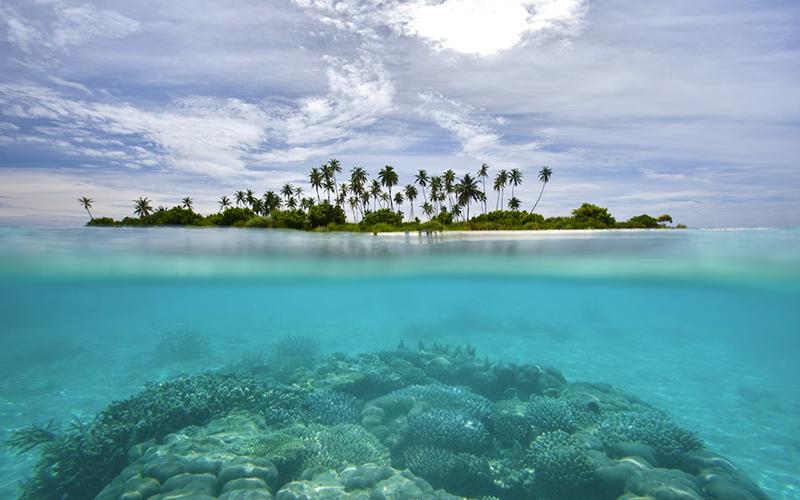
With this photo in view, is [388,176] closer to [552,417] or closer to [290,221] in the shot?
[290,221]

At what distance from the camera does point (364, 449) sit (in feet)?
26.2

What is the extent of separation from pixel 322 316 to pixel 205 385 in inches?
1891

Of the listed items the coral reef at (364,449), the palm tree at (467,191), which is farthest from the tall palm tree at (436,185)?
the coral reef at (364,449)

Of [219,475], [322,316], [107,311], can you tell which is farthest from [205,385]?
[322,316]

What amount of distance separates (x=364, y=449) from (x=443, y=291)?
96.9 feet

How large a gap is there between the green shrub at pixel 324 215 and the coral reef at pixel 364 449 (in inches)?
1739

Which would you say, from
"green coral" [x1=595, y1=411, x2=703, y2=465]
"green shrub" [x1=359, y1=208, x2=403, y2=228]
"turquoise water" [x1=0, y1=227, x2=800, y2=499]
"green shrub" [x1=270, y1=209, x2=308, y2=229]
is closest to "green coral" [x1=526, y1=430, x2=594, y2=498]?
"green coral" [x1=595, y1=411, x2=703, y2=465]

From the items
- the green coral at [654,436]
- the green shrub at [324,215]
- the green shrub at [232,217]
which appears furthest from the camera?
the green shrub at [232,217]

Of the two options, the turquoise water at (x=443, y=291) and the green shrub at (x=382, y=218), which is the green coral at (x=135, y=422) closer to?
the turquoise water at (x=443, y=291)

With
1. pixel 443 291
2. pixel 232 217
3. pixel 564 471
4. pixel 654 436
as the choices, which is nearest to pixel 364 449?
pixel 564 471

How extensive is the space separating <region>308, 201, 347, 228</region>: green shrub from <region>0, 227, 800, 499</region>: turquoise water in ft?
58.1

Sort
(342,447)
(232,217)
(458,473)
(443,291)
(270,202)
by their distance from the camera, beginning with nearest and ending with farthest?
(458,473) → (342,447) → (443,291) → (232,217) → (270,202)

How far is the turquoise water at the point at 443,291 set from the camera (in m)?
13.8

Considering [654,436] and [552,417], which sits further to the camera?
[552,417]
